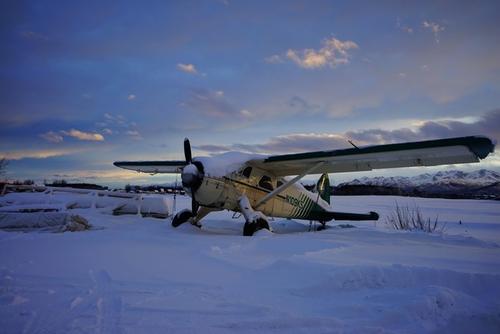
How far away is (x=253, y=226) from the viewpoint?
27.0ft

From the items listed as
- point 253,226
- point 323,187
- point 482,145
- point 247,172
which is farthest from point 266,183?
point 482,145

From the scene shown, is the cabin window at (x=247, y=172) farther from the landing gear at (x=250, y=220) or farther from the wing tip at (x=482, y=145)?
the wing tip at (x=482, y=145)

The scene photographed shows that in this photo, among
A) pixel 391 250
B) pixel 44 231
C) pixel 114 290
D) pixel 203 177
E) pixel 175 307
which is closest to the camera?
pixel 175 307

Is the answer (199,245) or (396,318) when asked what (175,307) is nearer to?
(396,318)

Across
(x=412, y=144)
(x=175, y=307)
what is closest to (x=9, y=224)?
(x=175, y=307)

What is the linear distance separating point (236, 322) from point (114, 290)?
138 cm

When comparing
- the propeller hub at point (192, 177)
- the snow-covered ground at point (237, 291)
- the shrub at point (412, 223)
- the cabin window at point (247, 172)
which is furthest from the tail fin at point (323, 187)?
the snow-covered ground at point (237, 291)

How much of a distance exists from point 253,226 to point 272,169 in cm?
296

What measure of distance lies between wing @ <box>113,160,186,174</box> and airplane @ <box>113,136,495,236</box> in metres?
3.29

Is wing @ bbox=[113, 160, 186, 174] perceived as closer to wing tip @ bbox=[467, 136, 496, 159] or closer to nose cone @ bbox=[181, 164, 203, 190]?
nose cone @ bbox=[181, 164, 203, 190]

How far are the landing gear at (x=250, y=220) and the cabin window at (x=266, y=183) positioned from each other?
1.43m

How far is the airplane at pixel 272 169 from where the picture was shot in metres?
7.88

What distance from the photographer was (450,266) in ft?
12.9

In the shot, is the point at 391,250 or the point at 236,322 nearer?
the point at 236,322
